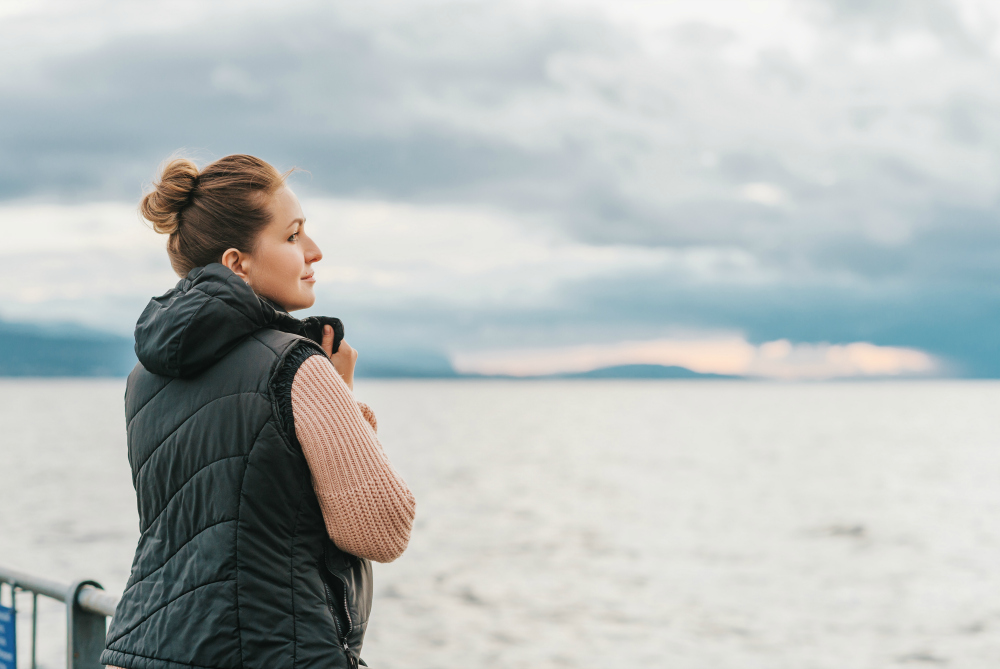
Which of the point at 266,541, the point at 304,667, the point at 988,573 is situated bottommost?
the point at 988,573

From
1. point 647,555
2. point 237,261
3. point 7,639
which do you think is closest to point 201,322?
point 237,261

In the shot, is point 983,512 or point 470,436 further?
point 470,436

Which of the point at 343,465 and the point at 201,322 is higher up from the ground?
the point at 201,322

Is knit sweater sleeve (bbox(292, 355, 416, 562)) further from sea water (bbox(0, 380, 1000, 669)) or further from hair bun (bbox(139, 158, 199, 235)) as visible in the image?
sea water (bbox(0, 380, 1000, 669))

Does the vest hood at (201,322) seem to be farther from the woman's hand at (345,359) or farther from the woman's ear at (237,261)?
the woman's hand at (345,359)

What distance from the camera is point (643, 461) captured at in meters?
60.6

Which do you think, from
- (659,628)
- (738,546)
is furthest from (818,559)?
(659,628)

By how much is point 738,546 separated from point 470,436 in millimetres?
49420

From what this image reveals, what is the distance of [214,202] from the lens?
1784 millimetres

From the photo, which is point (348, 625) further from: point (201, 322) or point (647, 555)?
point (647, 555)

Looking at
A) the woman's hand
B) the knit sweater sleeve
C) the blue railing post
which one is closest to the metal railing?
the blue railing post

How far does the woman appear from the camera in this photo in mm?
1525

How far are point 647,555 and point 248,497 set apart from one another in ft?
92.3

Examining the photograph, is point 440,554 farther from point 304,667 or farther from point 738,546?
point 304,667
